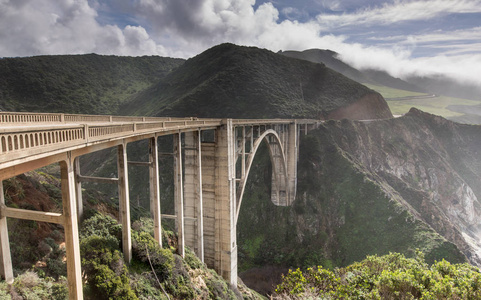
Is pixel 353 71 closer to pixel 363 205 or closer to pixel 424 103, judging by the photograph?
pixel 424 103

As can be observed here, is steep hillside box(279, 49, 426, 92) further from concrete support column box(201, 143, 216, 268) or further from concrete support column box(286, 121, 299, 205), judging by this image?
concrete support column box(201, 143, 216, 268)

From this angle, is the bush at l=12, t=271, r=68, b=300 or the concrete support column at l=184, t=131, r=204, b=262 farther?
the concrete support column at l=184, t=131, r=204, b=262

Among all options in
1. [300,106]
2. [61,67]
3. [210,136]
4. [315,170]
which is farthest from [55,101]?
[315,170]

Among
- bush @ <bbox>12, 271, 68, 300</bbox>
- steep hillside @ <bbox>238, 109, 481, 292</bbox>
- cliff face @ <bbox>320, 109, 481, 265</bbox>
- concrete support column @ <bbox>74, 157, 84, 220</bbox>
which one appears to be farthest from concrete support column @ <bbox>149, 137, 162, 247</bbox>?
cliff face @ <bbox>320, 109, 481, 265</bbox>

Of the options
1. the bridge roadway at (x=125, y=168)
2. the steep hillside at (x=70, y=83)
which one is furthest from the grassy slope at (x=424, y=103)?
the steep hillside at (x=70, y=83)

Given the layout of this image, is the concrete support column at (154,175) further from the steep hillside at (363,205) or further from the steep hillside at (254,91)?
Answer: the steep hillside at (254,91)

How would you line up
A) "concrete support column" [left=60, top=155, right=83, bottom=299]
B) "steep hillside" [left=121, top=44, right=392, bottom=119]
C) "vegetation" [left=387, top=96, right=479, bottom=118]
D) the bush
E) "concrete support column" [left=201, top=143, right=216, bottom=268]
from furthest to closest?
"vegetation" [left=387, top=96, right=479, bottom=118] < "steep hillside" [left=121, top=44, right=392, bottom=119] < "concrete support column" [left=201, top=143, right=216, bottom=268] < the bush < "concrete support column" [left=60, top=155, right=83, bottom=299]

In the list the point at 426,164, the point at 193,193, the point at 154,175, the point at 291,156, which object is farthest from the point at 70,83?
the point at 426,164

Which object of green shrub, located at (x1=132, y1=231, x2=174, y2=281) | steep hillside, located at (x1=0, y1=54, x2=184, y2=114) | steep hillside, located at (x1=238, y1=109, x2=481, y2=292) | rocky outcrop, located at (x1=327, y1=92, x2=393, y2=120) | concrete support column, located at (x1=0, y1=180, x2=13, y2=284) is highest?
steep hillside, located at (x1=0, y1=54, x2=184, y2=114)
